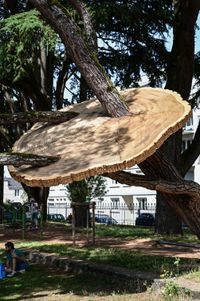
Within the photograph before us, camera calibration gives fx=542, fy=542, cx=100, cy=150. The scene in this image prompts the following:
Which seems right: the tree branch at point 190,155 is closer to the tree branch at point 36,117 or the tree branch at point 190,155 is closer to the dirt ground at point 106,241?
the dirt ground at point 106,241

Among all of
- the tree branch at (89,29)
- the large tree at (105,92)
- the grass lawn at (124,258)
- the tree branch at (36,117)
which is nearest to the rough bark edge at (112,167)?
the large tree at (105,92)

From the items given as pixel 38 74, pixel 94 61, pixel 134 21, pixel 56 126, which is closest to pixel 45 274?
pixel 56 126

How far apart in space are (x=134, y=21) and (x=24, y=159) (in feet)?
31.1

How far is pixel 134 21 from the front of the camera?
15.0 meters

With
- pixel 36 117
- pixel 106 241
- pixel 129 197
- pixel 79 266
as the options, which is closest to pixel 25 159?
pixel 36 117

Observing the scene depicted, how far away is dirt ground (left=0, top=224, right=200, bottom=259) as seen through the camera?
1152 centimetres

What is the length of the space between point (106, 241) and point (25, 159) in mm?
8562

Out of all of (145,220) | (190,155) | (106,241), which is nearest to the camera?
(106,241)

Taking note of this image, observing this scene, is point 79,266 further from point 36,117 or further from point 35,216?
point 35,216

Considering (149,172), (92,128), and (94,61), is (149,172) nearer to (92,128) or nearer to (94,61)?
(92,128)

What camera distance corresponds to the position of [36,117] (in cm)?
742

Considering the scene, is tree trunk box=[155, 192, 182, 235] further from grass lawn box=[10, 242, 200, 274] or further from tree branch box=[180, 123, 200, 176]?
grass lawn box=[10, 242, 200, 274]

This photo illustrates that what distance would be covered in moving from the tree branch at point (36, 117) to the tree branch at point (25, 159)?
86cm

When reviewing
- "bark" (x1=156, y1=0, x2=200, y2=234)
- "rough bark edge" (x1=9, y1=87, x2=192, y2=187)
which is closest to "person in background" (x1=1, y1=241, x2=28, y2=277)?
"rough bark edge" (x1=9, y1=87, x2=192, y2=187)
